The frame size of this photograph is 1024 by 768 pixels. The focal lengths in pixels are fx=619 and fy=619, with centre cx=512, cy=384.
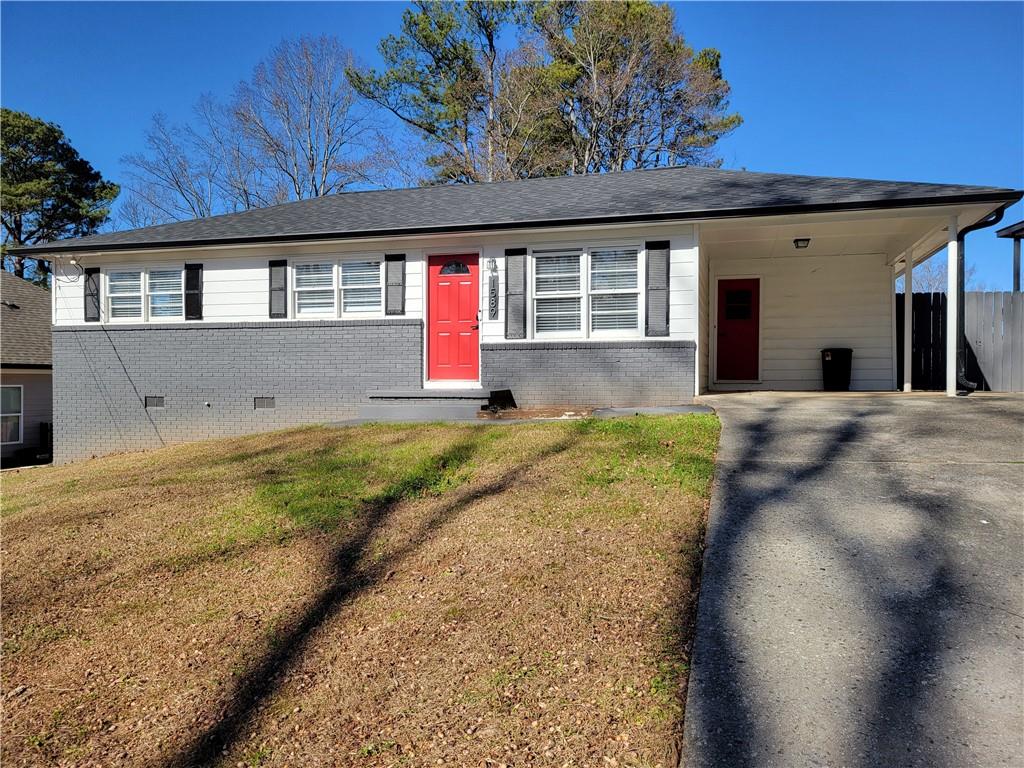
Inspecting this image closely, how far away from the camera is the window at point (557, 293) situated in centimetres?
962

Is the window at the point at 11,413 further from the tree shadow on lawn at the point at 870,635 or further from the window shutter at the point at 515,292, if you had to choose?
the tree shadow on lawn at the point at 870,635

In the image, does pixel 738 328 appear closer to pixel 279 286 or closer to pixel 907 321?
pixel 907 321

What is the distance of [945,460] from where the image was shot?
192 inches

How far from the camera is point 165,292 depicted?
11.1 m

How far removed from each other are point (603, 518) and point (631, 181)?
30.2 feet

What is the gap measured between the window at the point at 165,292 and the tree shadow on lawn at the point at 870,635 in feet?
33.9

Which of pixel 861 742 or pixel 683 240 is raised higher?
pixel 683 240

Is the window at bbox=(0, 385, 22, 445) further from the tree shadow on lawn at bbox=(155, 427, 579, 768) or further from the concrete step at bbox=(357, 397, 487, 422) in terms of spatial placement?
the tree shadow on lawn at bbox=(155, 427, 579, 768)

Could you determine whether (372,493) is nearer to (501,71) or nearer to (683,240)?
(683,240)

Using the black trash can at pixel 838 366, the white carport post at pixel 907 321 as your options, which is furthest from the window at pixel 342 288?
the white carport post at pixel 907 321

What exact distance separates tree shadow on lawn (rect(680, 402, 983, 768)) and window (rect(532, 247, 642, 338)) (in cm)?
533

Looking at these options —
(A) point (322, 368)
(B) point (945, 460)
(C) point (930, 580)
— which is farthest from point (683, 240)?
(C) point (930, 580)

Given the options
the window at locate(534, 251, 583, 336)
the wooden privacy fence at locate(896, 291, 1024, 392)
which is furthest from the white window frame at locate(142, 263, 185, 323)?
the wooden privacy fence at locate(896, 291, 1024, 392)

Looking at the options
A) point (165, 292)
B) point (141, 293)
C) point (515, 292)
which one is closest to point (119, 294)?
point (141, 293)
